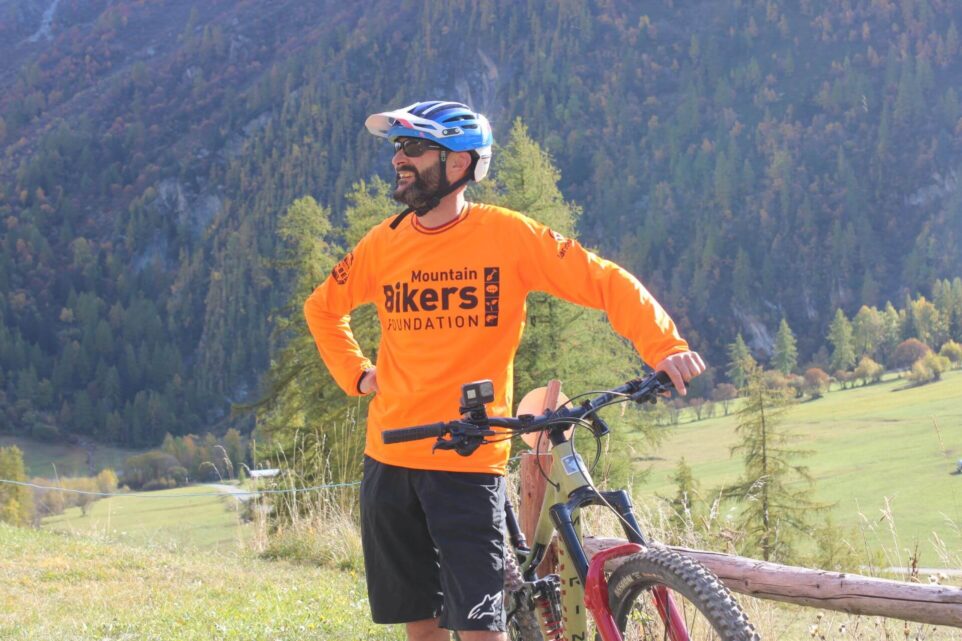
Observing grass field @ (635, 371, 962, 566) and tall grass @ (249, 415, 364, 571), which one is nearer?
tall grass @ (249, 415, 364, 571)

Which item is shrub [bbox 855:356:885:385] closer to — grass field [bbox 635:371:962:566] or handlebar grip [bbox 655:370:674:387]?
grass field [bbox 635:371:962:566]

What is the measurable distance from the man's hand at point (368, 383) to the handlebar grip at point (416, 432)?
0.80m

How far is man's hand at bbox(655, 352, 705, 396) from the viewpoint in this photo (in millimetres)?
2936

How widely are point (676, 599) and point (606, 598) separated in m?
0.23

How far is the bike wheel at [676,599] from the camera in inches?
106

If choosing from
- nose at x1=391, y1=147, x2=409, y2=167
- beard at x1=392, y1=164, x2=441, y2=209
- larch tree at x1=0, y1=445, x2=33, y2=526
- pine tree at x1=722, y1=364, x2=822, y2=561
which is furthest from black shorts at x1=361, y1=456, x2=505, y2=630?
larch tree at x1=0, y1=445, x2=33, y2=526

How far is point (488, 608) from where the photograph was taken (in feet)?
10.5

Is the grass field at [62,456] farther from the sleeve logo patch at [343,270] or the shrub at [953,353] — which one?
the sleeve logo patch at [343,270]

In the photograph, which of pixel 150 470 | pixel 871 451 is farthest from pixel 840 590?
pixel 150 470

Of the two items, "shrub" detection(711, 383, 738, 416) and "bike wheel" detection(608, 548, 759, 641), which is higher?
"bike wheel" detection(608, 548, 759, 641)

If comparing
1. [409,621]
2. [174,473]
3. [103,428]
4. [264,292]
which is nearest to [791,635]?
[409,621]

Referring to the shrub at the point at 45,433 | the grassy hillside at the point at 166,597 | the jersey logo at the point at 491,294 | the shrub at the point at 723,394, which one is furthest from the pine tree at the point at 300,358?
the shrub at the point at 45,433

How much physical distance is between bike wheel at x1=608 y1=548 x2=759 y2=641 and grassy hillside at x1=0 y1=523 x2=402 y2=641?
2583 mm

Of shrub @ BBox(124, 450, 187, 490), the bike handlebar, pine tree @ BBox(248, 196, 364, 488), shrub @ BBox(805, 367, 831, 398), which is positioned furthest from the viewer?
shrub @ BBox(805, 367, 831, 398)
